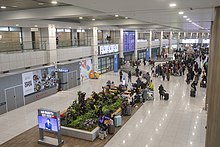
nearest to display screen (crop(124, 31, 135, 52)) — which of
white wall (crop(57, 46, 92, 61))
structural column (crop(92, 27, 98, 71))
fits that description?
structural column (crop(92, 27, 98, 71))

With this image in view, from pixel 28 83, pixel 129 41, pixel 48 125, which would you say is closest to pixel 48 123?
pixel 48 125

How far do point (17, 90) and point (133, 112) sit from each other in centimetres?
849

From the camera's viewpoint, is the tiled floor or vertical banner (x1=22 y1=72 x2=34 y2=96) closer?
the tiled floor

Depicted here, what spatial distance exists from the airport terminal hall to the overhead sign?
162cm

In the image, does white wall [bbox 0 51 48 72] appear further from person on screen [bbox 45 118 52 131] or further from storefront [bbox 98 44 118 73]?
storefront [bbox 98 44 118 73]

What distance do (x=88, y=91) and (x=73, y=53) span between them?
4.65 m

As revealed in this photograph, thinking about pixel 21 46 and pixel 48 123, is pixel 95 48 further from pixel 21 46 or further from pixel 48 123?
pixel 48 123

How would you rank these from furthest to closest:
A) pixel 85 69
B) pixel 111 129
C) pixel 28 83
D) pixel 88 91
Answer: pixel 85 69, pixel 88 91, pixel 28 83, pixel 111 129

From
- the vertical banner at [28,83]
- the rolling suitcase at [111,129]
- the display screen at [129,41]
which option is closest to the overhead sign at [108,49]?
the display screen at [129,41]

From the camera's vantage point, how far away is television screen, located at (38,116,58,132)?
9316mm

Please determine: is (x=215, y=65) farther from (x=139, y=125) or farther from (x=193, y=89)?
(x=193, y=89)

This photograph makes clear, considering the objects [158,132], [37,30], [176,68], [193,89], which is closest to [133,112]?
[158,132]

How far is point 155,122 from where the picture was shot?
1172 centimetres

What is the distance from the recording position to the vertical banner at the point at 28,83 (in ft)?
52.4
